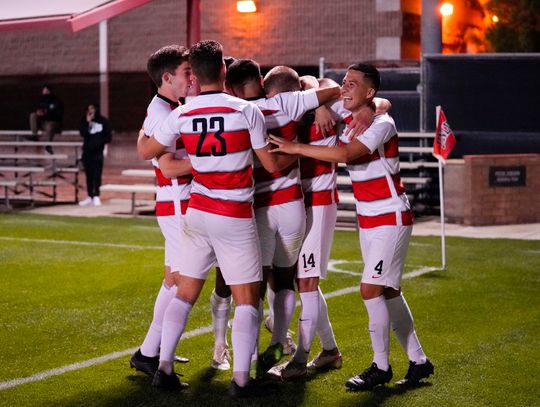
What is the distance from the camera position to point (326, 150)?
6.49 meters

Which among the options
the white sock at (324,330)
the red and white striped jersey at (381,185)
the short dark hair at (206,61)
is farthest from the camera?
the white sock at (324,330)

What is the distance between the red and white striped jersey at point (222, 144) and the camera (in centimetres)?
617

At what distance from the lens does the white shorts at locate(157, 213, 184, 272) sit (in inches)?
271

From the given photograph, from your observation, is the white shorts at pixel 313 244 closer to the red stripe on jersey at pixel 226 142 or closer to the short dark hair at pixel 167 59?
the red stripe on jersey at pixel 226 142

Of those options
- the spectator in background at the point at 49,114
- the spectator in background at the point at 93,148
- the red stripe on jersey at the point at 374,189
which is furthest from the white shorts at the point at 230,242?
the spectator in background at the point at 49,114

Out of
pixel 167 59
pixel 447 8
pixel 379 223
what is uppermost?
pixel 447 8

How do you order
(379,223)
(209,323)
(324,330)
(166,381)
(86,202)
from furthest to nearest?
(86,202)
(209,323)
(324,330)
(379,223)
(166,381)

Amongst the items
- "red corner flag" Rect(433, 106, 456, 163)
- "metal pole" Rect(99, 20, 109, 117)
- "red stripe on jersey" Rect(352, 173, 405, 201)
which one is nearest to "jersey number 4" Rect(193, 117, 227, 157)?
"red stripe on jersey" Rect(352, 173, 405, 201)

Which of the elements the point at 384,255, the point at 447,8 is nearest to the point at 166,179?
the point at 384,255

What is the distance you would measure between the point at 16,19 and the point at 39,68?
1782 mm

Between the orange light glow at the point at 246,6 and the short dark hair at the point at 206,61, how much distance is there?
18510 millimetres

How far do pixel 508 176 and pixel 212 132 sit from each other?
11171 millimetres

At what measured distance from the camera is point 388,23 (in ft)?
75.4

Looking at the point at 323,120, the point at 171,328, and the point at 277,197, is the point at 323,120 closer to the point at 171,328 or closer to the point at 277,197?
the point at 277,197
